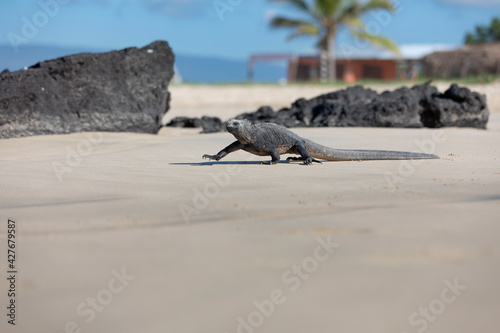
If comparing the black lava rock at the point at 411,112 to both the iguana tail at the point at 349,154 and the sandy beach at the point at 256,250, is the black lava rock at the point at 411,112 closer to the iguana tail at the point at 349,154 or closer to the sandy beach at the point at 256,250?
the iguana tail at the point at 349,154

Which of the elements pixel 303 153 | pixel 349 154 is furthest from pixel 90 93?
pixel 349 154

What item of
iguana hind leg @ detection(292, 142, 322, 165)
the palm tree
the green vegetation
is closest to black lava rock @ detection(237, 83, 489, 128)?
iguana hind leg @ detection(292, 142, 322, 165)

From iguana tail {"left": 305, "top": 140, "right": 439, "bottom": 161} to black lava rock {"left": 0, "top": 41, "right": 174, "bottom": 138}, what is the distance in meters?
4.77

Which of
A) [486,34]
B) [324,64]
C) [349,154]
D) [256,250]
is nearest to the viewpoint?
[256,250]

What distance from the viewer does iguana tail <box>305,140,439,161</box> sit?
6.75 meters

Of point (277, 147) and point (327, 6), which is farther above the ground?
point (327, 6)

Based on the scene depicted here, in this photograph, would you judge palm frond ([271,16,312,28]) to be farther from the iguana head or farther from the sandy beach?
the sandy beach

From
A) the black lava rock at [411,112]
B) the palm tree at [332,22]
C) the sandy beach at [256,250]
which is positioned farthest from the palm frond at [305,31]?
the sandy beach at [256,250]

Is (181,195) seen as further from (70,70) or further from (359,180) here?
(70,70)

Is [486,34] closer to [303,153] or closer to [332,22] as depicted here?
[332,22]

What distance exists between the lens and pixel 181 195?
15.8ft

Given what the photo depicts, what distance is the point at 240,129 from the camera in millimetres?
6406

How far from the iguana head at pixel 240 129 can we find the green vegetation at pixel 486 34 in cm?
5896

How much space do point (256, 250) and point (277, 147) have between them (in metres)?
3.34
